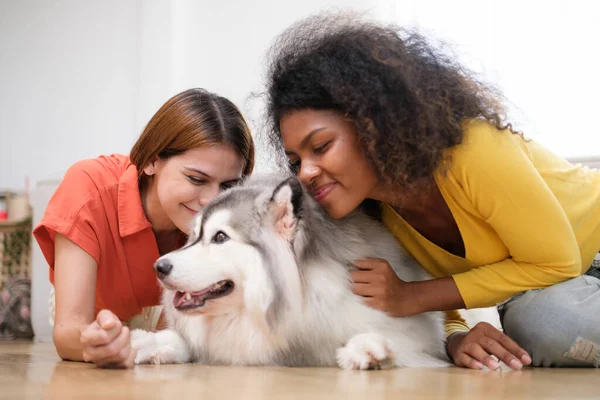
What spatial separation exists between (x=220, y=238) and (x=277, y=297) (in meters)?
0.20

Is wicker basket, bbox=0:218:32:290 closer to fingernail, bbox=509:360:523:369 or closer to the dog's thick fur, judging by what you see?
the dog's thick fur

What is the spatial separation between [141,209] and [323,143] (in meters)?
0.69

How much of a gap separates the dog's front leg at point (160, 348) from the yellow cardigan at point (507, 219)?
0.66 metres

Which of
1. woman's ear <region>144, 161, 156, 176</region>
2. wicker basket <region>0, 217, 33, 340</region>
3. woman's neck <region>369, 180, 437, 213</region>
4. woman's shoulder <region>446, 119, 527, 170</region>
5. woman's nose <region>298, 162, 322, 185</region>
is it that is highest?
woman's shoulder <region>446, 119, 527, 170</region>

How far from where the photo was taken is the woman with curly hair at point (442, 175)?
1.58 m

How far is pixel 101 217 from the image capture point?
6.34 ft

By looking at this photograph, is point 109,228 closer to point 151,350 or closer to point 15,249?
point 151,350

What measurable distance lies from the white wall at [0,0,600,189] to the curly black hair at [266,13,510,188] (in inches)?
25.7

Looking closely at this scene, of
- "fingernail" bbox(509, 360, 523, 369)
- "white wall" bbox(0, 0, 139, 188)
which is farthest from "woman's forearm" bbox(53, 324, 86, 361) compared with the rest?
"white wall" bbox(0, 0, 139, 188)

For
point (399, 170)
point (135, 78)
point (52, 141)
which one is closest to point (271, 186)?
point (399, 170)

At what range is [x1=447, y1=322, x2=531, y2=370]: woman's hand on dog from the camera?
1.59 meters

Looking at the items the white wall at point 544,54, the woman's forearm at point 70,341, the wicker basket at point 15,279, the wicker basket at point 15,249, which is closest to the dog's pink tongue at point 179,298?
the woman's forearm at point 70,341

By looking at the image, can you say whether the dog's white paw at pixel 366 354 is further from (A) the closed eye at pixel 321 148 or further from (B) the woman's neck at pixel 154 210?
(B) the woman's neck at pixel 154 210

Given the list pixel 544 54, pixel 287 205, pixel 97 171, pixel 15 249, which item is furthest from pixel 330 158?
pixel 15 249
